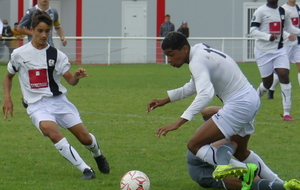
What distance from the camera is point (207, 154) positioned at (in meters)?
5.75

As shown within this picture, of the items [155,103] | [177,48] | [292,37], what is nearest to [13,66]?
[155,103]

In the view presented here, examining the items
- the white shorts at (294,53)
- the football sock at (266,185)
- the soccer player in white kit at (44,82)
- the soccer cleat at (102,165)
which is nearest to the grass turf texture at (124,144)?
the soccer cleat at (102,165)

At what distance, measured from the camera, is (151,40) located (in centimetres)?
2673

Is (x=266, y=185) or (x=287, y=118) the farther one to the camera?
(x=287, y=118)

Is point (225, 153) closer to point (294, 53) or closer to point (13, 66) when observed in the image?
point (13, 66)

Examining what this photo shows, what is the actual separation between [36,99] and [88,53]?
787 inches

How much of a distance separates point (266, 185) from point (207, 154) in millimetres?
575

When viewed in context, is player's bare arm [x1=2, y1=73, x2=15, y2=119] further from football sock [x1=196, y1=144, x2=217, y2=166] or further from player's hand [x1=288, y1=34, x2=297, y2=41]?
player's hand [x1=288, y1=34, x2=297, y2=41]

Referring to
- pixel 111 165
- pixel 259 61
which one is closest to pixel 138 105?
pixel 259 61

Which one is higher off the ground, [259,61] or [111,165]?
[259,61]

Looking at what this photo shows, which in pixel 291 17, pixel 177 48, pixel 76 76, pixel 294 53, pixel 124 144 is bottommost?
pixel 124 144

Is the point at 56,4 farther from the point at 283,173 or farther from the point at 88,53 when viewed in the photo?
the point at 283,173

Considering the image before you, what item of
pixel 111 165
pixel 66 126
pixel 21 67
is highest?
pixel 21 67

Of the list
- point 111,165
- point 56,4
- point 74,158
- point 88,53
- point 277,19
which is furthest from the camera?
point 56,4
